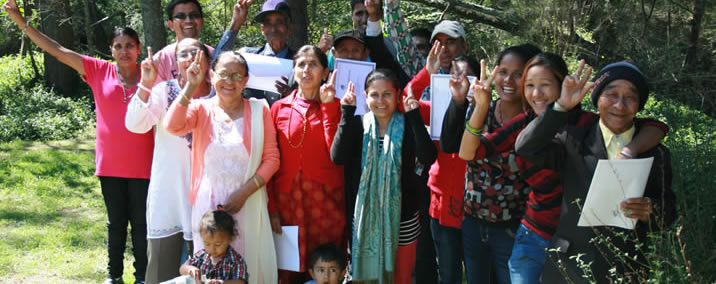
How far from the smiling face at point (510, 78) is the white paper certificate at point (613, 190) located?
0.82 meters

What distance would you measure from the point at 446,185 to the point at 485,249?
0.51 meters

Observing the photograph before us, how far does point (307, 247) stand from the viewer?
404cm

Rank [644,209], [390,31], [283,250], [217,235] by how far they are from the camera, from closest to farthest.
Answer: [644,209], [217,235], [283,250], [390,31]

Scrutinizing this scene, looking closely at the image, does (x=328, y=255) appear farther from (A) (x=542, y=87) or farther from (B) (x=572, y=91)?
(B) (x=572, y=91)

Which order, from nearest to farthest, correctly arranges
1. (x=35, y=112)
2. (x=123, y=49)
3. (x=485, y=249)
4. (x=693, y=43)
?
1. (x=485, y=249)
2. (x=123, y=49)
3. (x=693, y=43)
4. (x=35, y=112)

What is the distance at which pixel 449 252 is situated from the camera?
3.97m

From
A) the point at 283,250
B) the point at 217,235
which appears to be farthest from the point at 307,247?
the point at 217,235

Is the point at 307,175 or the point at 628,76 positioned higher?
the point at 628,76

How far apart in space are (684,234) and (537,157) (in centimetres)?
109

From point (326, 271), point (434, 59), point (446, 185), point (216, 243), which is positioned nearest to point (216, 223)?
point (216, 243)

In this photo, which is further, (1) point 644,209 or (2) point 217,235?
(2) point 217,235

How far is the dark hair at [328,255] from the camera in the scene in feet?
12.8

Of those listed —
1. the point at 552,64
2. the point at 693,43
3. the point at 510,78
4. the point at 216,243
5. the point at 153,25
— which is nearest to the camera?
the point at 552,64

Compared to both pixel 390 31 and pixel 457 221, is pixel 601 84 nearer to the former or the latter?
pixel 457 221
